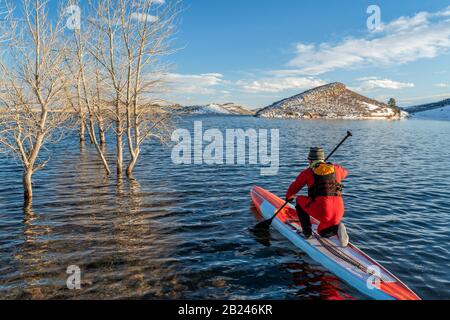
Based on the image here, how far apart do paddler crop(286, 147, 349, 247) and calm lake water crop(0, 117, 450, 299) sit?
1175 millimetres

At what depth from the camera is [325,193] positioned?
901 cm

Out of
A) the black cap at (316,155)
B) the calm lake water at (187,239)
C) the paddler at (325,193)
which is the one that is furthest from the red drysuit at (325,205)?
the calm lake water at (187,239)

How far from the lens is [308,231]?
10305mm

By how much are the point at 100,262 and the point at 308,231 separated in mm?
6248

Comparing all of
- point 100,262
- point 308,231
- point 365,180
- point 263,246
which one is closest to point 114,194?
point 100,262

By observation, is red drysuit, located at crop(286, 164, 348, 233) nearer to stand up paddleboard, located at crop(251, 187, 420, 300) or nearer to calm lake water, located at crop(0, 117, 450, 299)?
stand up paddleboard, located at crop(251, 187, 420, 300)

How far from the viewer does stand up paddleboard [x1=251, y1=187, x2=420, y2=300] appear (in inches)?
293

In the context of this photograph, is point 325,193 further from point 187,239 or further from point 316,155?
point 187,239

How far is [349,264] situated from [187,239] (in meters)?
5.18

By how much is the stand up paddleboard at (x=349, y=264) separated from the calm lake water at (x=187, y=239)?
0.89 feet

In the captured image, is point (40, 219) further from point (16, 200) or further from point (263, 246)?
point (263, 246)

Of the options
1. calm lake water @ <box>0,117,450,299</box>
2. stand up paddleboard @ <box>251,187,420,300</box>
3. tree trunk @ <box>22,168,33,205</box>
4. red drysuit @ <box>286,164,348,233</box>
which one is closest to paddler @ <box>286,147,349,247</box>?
red drysuit @ <box>286,164,348,233</box>

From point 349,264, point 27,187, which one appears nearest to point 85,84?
point 27,187

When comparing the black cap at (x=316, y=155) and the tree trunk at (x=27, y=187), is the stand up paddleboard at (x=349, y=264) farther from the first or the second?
the tree trunk at (x=27, y=187)
